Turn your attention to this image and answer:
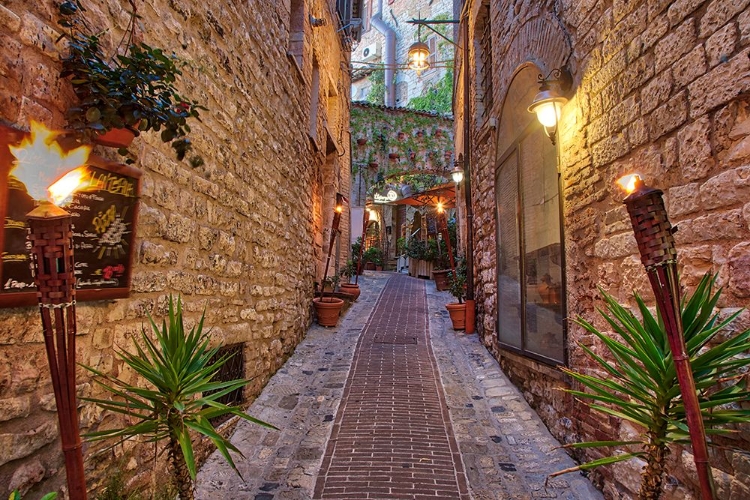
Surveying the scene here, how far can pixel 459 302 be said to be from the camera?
711 centimetres

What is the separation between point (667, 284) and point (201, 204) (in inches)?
110

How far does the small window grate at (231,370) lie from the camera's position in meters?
3.54

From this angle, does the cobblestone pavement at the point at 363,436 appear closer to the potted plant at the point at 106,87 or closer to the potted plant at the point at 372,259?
the potted plant at the point at 106,87

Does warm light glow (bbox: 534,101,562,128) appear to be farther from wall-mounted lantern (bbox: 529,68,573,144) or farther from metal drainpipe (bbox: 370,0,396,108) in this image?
metal drainpipe (bbox: 370,0,396,108)

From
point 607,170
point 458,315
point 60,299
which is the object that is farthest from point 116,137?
point 458,315

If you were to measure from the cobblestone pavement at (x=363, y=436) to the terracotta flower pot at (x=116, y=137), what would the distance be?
214cm

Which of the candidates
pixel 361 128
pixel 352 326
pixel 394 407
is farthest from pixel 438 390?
pixel 361 128

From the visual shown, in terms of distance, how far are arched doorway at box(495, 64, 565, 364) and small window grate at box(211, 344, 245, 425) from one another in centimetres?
263

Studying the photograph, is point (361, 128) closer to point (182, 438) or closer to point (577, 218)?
point (577, 218)

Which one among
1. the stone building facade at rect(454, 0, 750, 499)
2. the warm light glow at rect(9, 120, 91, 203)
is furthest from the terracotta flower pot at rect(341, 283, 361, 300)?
the warm light glow at rect(9, 120, 91, 203)

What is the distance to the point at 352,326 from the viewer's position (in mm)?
7168

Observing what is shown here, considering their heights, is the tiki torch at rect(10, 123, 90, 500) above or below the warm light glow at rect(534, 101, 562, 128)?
below

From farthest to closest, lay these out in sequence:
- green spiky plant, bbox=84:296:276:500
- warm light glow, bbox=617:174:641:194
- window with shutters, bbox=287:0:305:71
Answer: window with shutters, bbox=287:0:305:71 < green spiky plant, bbox=84:296:276:500 < warm light glow, bbox=617:174:641:194

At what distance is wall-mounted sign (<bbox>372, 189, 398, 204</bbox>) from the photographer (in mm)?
16656
